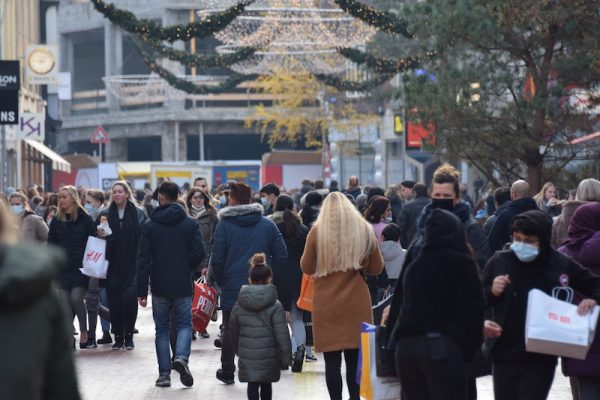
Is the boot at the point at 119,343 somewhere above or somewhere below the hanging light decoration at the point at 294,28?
below

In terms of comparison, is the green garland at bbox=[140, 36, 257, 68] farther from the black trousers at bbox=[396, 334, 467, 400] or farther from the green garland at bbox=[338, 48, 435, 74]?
the black trousers at bbox=[396, 334, 467, 400]

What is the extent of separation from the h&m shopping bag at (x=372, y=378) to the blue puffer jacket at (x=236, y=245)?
10.5ft

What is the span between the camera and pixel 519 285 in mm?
7312

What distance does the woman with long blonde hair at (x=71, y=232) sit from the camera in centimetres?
1457

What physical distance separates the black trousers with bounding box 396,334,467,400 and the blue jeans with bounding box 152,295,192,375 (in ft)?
17.0

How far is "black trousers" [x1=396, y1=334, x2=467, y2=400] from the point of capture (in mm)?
6828

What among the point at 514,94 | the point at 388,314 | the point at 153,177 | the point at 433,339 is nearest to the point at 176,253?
the point at 388,314

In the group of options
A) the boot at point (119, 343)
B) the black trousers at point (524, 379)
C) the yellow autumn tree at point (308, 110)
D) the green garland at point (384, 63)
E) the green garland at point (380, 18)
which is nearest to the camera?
the black trousers at point (524, 379)

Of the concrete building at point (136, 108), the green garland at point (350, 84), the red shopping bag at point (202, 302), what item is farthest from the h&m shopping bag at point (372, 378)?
the concrete building at point (136, 108)

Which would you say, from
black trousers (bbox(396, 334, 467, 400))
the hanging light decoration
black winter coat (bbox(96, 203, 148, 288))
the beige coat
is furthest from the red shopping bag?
the hanging light decoration

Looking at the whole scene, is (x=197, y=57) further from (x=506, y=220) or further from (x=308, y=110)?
(x=308, y=110)

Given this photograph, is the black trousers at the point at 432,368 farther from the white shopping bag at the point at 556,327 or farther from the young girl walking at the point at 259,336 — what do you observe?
the young girl walking at the point at 259,336

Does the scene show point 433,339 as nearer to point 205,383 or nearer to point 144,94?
point 205,383

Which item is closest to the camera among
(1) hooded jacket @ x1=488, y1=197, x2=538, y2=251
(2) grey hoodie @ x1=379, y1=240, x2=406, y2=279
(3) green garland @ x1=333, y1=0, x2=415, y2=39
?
(1) hooded jacket @ x1=488, y1=197, x2=538, y2=251
